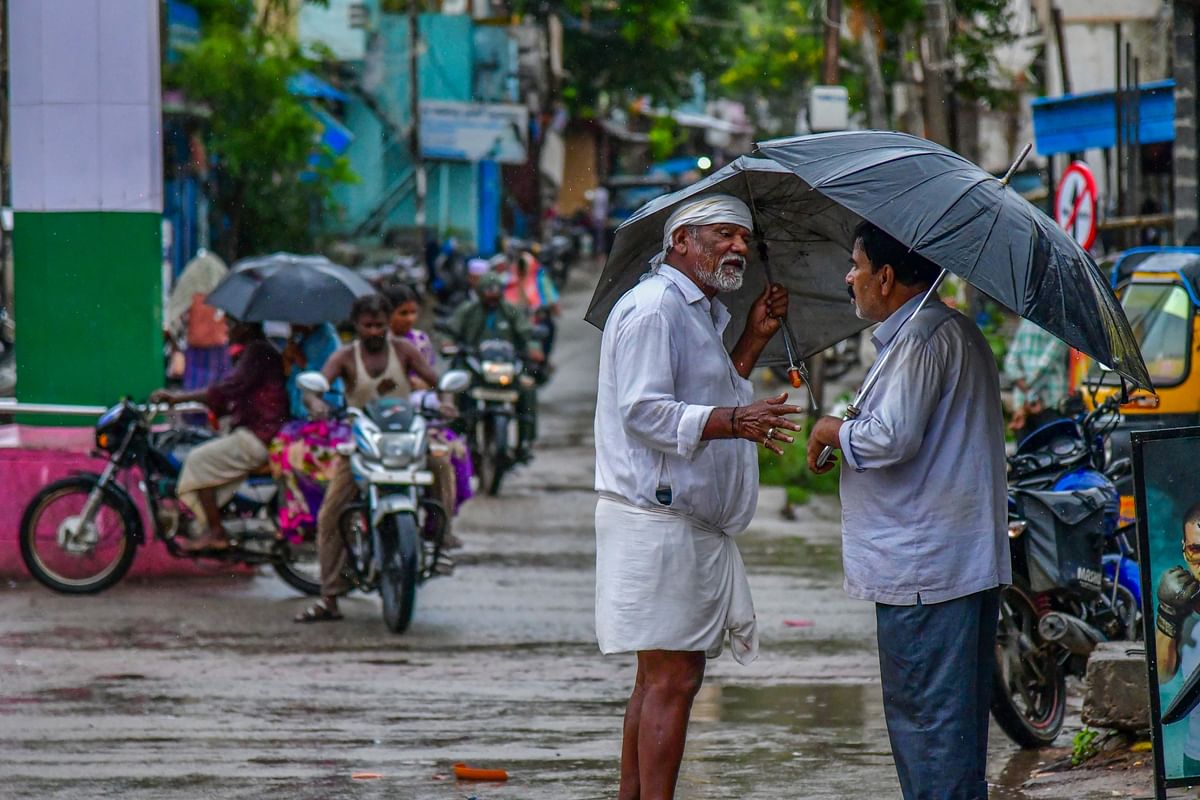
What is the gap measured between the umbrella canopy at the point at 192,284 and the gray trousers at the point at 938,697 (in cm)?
1496

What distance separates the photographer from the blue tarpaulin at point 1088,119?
1814 cm

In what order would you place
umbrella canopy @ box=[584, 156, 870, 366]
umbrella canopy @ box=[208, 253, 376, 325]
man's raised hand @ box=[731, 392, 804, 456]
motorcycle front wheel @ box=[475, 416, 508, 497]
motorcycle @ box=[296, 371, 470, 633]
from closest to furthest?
man's raised hand @ box=[731, 392, 804, 456] < umbrella canopy @ box=[584, 156, 870, 366] < motorcycle @ box=[296, 371, 470, 633] < umbrella canopy @ box=[208, 253, 376, 325] < motorcycle front wheel @ box=[475, 416, 508, 497]

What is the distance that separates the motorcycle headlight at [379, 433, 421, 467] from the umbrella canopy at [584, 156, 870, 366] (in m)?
3.89

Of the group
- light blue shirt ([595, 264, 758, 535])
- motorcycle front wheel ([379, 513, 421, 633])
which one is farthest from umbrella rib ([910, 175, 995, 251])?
motorcycle front wheel ([379, 513, 421, 633])

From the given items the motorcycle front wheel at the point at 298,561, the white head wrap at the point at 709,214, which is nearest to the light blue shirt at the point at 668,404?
the white head wrap at the point at 709,214

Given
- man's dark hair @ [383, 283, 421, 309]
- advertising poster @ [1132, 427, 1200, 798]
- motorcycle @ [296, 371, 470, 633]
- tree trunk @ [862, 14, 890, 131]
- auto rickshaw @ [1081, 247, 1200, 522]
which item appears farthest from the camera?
tree trunk @ [862, 14, 890, 131]

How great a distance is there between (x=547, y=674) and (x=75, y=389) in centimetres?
431

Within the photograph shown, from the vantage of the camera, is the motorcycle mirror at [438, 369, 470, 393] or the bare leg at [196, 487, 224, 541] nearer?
the motorcycle mirror at [438, 369, 470, 393]

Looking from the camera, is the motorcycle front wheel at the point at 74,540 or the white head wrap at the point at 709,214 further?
the motorcycle front wheel at the point at 74,540

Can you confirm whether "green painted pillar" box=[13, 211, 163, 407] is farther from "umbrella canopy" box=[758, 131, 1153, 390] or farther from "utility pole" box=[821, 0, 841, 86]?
"utility pole" box=[821, 0, 841, 86]

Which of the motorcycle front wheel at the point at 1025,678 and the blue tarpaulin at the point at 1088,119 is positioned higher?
the blue tarpaulin at the point at 1088,119

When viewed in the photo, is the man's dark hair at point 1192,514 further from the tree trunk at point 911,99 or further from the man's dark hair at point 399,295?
the tree trunk at point 911,99

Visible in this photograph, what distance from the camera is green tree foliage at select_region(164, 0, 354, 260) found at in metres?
27.5

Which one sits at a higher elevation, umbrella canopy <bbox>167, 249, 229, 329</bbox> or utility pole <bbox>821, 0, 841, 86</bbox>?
utility pole <bbox>821, 0, 841, 86</bbox>
